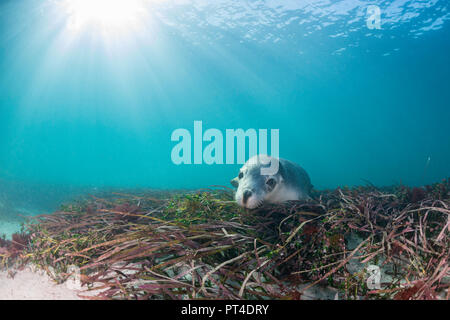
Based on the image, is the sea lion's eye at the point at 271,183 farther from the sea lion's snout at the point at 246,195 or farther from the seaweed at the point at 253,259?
the seaweed at the point at 253,259

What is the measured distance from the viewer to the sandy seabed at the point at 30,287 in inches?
61.7

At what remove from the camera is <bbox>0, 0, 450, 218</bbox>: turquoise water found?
24.0m

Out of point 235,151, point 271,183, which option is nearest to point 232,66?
point 235,151

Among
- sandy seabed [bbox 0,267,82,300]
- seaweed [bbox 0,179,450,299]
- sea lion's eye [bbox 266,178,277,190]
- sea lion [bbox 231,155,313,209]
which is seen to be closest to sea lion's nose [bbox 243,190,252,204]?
sea lion [bbox 231,155,313,209]

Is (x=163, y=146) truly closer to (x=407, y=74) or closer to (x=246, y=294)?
(x=407, y=74)

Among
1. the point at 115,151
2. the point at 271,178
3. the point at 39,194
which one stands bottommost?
the point at 39,194

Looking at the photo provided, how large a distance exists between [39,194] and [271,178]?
12.3m

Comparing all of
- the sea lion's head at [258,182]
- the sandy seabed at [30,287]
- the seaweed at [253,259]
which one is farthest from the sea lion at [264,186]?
the sandy seabed at [30,287]

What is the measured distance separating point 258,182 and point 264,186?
93 millimetres

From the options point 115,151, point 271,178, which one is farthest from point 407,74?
point 115,151

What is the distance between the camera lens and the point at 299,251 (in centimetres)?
167

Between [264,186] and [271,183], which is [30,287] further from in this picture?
[271,183]

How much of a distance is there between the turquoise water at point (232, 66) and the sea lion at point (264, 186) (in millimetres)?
1934
